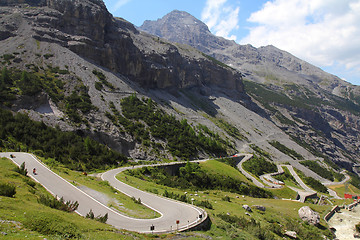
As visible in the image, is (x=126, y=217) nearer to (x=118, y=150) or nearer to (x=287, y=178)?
(x=118, y=150)

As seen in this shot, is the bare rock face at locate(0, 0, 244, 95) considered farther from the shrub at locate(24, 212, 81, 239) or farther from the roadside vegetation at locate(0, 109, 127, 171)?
the shrub at locate(24, 212, 81, 239)

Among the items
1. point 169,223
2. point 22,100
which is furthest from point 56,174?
point 22,100

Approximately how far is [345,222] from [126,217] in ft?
90.5

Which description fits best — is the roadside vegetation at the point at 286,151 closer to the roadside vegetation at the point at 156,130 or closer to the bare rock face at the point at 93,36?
the roadside vegetation at the point at 156,130

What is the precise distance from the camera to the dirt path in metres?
23.8

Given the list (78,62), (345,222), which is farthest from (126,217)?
(78,62)

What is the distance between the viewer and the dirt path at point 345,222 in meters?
23.8

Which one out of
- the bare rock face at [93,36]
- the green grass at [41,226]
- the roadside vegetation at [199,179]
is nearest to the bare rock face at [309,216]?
the roadside vegetation at [199,179]

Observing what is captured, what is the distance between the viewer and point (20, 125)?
33.0 meters

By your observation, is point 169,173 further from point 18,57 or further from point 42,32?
point 42,32

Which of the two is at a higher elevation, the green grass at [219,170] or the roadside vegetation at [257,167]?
the green grass at [219,170]

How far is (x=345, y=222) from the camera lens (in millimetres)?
27359

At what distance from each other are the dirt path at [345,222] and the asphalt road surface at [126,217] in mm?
17945

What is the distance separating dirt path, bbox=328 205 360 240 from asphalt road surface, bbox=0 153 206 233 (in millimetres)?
17945
